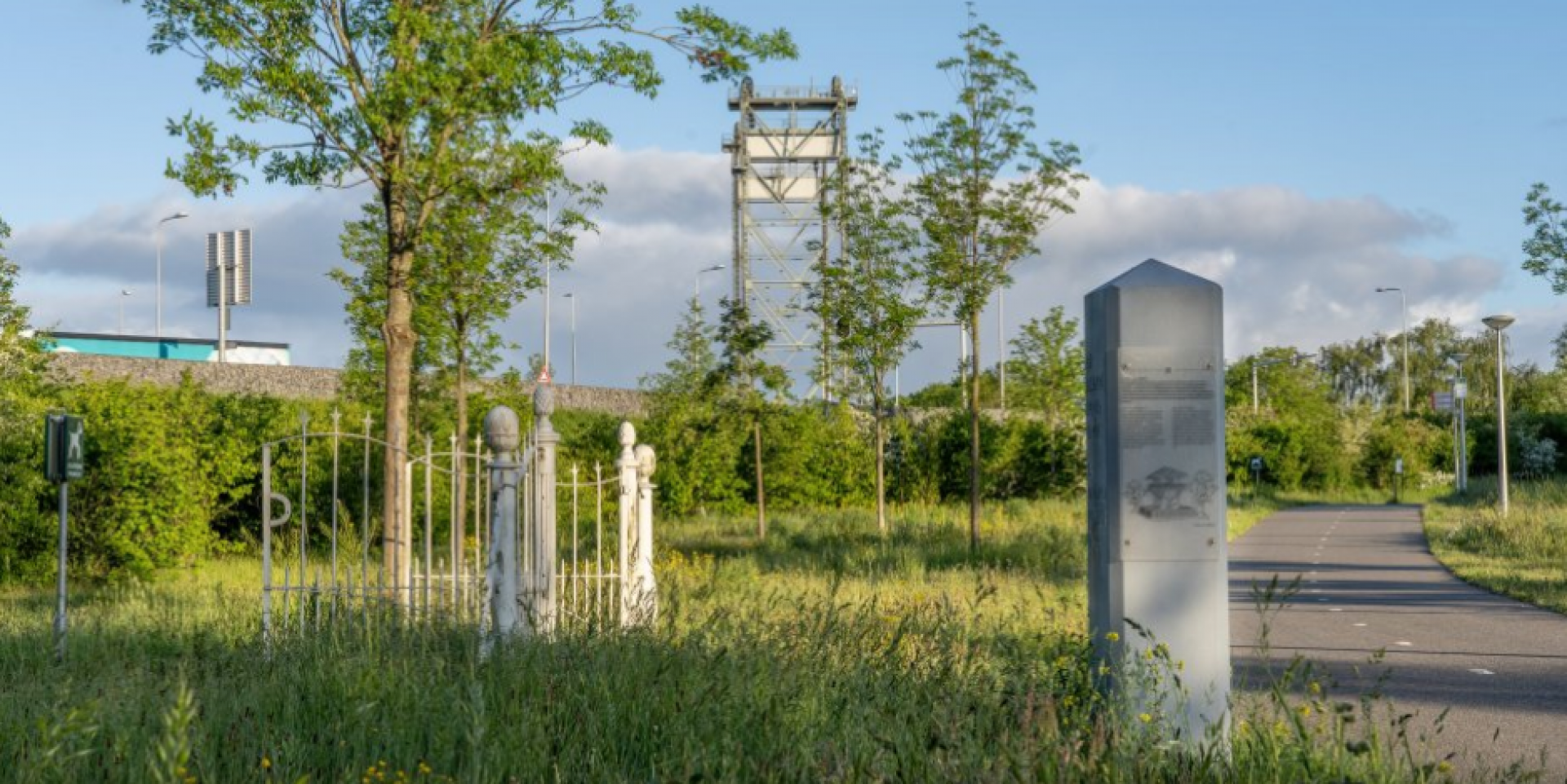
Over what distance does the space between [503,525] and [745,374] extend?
51.9 feet

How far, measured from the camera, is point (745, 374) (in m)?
25.2

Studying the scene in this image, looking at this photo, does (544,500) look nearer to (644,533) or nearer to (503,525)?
(503,525)

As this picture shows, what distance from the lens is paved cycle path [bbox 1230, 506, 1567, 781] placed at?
8.71 meters

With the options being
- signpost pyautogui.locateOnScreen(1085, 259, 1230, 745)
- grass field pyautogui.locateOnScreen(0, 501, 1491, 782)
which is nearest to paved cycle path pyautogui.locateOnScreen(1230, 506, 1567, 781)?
signpost pyautogui.locateOnScreen(1085, 259, 1230, 745)

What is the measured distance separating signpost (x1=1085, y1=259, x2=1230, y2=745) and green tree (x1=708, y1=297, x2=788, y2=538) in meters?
17.5

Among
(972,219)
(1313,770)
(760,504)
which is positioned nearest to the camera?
(1313,770)

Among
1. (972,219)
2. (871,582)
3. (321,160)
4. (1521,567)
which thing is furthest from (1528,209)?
(321,160)

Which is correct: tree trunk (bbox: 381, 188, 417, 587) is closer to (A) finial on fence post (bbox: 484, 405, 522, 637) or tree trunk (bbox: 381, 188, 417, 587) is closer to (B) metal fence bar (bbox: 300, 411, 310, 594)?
(B) metal fence bar (bbox: 300, 411, 310, 594)

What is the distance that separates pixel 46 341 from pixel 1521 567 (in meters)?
20.2

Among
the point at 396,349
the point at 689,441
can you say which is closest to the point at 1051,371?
the point at 689,441

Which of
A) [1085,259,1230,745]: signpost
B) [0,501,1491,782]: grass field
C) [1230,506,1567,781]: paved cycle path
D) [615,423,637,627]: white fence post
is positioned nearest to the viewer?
[0,501,1491,782]: grass field

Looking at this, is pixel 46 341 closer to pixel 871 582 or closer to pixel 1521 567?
pixel 871 582

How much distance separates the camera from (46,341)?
840 inches

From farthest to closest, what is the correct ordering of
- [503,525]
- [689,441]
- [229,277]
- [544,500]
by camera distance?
[229,277] < [689,441] < [544,500] < [503,525]
